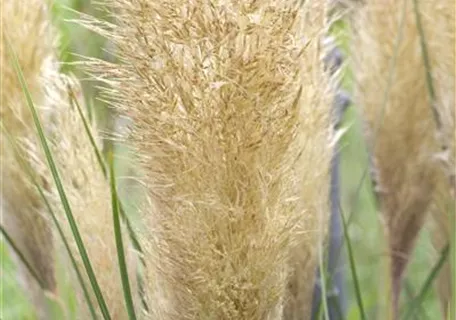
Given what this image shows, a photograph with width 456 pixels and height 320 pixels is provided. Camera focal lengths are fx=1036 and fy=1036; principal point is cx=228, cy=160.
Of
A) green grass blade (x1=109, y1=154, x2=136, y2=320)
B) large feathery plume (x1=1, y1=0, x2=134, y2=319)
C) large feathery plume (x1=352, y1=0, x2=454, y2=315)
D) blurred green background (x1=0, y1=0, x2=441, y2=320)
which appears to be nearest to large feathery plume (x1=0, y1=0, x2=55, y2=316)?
large feathery plume (x1=1, y1=0, x2=134, y2=319)

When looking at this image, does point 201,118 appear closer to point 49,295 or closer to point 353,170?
point 49,295

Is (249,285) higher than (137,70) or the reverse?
the reverse

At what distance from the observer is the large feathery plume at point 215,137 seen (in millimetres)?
966

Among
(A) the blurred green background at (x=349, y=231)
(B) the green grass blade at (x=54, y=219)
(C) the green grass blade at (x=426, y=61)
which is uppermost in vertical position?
(C) the green grass blade at (x=426, y=61)

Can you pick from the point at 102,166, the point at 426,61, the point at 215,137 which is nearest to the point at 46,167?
the point at 102,166

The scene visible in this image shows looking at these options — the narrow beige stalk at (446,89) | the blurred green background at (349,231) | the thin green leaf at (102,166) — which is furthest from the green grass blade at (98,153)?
the narrow beige stalk at (446,89)

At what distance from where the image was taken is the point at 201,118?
0.98 meters

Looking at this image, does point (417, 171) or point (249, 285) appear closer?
point (249, 285)

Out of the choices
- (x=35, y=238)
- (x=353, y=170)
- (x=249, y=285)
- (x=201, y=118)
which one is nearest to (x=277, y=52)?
(x=201, y=118)

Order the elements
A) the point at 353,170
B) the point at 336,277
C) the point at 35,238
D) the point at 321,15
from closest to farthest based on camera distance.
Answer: the point at 321,15
the point at 35,238
the point at 336,277
the point at 353,170

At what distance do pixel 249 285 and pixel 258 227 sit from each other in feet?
0.20

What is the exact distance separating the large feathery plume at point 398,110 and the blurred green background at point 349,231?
0.39 feet

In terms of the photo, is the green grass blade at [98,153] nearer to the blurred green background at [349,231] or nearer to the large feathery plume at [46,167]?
the large feathery plume at [46,167]

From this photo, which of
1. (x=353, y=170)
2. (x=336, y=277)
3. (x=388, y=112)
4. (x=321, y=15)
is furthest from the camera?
(x=353, y=170)
